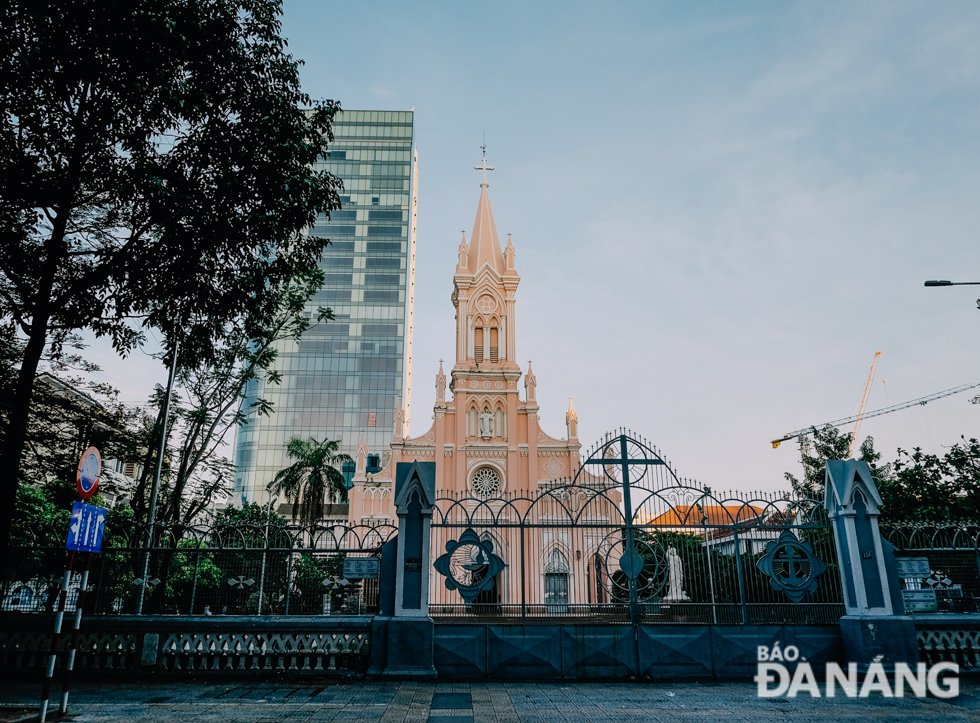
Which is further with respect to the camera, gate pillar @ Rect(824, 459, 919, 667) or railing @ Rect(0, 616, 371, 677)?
gate pillar @ Rect(824, 459, 919, 667)

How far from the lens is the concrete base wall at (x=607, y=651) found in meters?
9.59

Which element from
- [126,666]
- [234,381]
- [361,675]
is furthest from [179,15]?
[234,381]

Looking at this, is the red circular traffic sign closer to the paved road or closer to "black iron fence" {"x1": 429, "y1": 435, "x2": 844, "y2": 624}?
the paved road

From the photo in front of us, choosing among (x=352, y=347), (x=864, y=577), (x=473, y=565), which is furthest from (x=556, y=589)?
(x=352, y=347)

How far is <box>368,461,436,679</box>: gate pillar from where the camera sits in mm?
9336

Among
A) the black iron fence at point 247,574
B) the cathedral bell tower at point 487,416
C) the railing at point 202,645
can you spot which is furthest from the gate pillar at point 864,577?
the cathedral bell tower at point 487,416

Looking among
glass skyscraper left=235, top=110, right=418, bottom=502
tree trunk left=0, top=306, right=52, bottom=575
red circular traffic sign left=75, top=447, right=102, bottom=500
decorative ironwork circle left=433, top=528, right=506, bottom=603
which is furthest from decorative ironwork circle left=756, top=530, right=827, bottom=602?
glass skyscraper left=235, top=110, right=418, bottom=502

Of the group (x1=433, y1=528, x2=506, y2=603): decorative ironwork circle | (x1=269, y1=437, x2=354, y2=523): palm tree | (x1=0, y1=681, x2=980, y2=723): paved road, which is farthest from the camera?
(x1=269, y1=437, x2=354, y2=523): palm tree

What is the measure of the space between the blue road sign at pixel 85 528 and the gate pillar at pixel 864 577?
35.5 feet

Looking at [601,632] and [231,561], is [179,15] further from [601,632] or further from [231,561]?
[601,632]

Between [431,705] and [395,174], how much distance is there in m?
82.0

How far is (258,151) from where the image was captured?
11258 mm

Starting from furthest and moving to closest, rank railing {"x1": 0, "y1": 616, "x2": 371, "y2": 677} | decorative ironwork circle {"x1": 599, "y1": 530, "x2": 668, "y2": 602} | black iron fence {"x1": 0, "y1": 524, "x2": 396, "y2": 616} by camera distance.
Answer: decorative ironwork circle {"x1": 599, "y1": 530, "x2": 668, "y2": 602} → black iron fence {"x1": 0, "y1": 524, "x2": 396, "y2": 616} → railing {"x1": 0, "y1": 616, "x2": 371, "y2": 677}

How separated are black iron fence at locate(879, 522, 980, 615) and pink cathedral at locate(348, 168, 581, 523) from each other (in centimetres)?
2764
